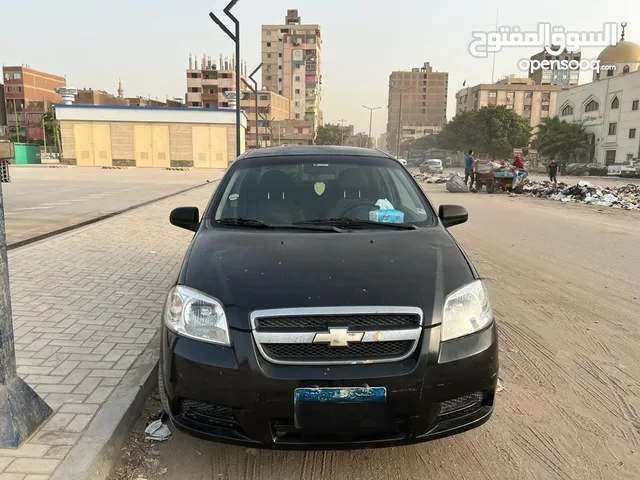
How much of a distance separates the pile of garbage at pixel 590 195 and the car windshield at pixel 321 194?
1488cm

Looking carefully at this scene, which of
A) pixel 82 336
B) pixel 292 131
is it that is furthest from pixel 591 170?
pixel 292 131

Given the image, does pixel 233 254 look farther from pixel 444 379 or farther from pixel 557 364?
pixel 557 364

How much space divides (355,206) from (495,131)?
7450 centimetres

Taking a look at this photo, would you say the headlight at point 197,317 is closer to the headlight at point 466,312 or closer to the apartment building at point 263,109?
the headlight at point 466,312

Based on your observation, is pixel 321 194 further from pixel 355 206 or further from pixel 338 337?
pixel 338 337

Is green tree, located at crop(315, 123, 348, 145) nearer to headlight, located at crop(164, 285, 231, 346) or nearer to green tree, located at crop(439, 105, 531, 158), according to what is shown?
green tree, located at crop(439, 105, 531, 158)

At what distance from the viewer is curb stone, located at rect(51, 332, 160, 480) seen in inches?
96.3

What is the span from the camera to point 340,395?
7.36 ft

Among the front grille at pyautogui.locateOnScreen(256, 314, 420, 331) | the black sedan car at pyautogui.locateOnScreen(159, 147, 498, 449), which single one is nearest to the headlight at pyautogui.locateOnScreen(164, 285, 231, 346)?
the black sedan car at pyautogui.locateOnScreen(159, 147, 498, 449)

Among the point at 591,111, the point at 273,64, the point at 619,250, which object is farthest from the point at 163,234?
the point at 273,64

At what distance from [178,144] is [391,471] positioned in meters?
48.8

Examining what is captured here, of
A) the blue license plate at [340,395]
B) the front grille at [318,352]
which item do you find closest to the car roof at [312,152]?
the front grille at [318,352]

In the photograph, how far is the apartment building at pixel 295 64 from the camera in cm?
12419

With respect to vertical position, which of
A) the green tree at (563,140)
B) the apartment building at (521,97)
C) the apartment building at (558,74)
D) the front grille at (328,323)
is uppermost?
the apartment building at (558,74)
